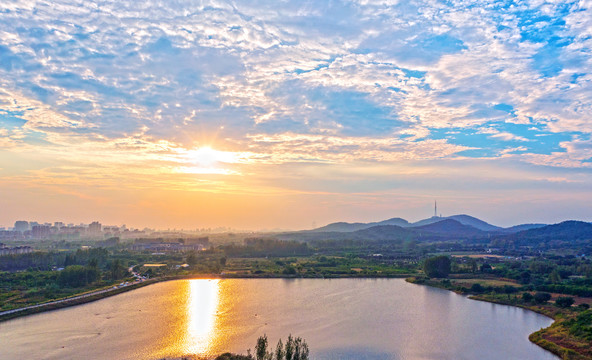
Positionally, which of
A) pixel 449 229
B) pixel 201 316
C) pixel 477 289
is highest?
pixel 449 229

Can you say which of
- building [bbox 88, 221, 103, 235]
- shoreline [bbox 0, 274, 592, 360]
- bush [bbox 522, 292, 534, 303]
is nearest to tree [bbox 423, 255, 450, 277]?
shoreline [bbox 0, 274, 592, 360]

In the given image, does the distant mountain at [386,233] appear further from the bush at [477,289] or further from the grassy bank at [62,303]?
the grassy bank at [62,303]

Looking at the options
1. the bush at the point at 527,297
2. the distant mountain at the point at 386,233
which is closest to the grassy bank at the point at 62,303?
the bush at the point at 527,297

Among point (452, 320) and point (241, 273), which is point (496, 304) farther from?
point (241, 273)

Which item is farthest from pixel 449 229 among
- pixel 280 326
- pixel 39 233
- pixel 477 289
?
pixel 280 326

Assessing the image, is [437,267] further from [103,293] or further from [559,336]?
[103,293]

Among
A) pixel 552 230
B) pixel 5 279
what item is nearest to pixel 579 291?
pixel 5 279
